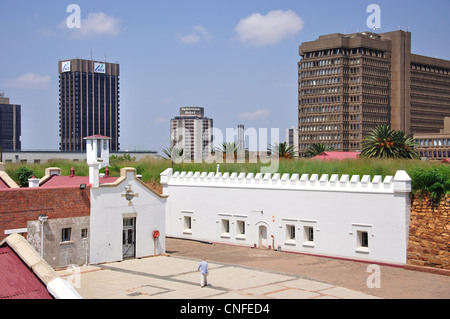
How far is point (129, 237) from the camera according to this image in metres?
30.8

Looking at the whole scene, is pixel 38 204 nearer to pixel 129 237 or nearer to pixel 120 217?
pixel 120 217

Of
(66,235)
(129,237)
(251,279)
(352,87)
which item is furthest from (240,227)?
(352,87)

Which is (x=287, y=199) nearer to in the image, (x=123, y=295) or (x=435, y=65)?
(x=123, y=295)

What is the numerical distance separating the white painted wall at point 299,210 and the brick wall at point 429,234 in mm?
474

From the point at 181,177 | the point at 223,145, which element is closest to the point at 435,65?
the point at 223,145

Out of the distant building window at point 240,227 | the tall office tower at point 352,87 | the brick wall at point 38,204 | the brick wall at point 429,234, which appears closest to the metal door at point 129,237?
the brick wall at point 38,204

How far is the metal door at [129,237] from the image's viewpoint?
30.6m

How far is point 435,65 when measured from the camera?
153m

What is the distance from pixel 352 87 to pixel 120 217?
105720 mm

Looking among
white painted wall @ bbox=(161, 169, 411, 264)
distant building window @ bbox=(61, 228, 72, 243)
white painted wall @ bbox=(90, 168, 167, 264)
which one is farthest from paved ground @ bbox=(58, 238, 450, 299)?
distant building window @ bbox=(61, 228, 72, 243)

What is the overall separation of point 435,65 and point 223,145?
108818 millimetres

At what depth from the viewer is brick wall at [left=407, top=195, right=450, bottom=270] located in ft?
92.9

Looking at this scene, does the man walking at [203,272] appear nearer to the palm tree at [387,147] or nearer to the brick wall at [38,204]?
the brick wall at [38,204]

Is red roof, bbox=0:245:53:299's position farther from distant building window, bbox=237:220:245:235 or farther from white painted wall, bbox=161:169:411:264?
distant building window, bbox=237:220:245:235
